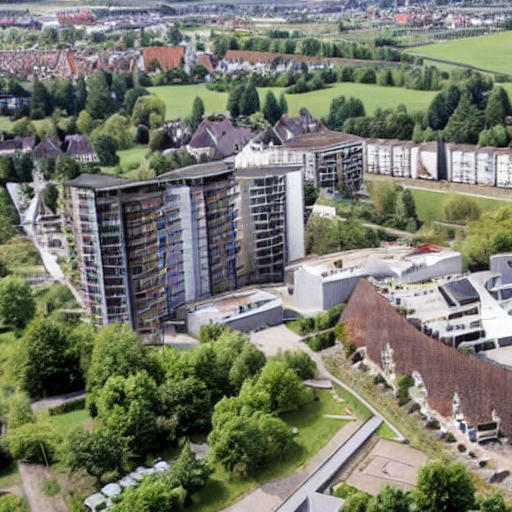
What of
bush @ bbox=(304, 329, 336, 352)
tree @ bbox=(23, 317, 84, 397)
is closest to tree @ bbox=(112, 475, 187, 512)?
tree @ bbox=(23, 317, 84, 397)

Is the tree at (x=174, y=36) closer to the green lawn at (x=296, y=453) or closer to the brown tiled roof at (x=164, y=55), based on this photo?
the brown tiled roof at (x=164, y=55)

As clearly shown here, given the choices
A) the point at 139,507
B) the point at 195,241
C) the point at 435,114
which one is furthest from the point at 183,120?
the point at 139,507

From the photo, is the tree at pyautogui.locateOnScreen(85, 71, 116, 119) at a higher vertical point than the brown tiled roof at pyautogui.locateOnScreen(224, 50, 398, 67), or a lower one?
lower

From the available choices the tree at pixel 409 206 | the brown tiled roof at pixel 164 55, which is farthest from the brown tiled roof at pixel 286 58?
the tree at pixel 409 206

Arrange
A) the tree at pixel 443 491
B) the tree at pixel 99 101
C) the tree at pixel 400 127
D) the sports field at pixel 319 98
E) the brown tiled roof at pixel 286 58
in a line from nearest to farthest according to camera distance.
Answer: the tree at pixel 443 491 → the tree at pixel 400 127 → the sports field at pixel 319 98 → the tree at pixel 99 101 → the brown tiled roof at pixel 286 58

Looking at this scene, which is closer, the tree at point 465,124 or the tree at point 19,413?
the tree at point 19,413

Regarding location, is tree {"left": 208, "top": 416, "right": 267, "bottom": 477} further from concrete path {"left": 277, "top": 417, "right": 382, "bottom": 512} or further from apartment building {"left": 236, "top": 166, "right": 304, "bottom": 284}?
apartment building {"left": 236, "top": 166, "right": 304, "bottom": 284}

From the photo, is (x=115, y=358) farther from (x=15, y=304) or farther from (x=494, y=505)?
(x=494, y=505)

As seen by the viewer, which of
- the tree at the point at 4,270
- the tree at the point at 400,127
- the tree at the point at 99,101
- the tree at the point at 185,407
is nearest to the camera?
the tree at the point at 185,407
